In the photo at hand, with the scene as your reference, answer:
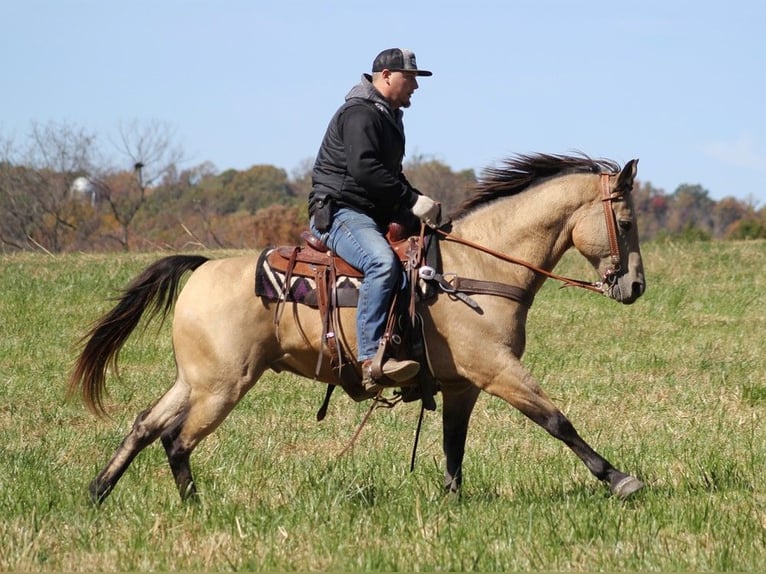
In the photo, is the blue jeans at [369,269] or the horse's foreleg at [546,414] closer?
the horse's foreleg at [546,414]

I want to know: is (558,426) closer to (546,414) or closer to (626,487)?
(546,414)

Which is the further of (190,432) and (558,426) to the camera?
(190,432)

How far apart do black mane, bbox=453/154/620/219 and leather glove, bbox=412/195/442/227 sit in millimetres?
391

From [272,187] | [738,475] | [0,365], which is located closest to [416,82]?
[738,475]

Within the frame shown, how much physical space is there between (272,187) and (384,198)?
276ft

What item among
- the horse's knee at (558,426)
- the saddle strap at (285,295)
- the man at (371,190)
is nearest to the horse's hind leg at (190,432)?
the saddle strap at (285,295)

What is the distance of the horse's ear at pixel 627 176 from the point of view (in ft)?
24.8

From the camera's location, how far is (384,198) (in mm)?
7570

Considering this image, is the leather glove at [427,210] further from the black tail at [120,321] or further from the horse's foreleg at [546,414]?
the black tail at [120,321]

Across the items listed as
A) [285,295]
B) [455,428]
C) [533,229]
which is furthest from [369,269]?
[455,428]

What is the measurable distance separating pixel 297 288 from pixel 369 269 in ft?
1.77

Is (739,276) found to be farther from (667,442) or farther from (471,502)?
(471,502)

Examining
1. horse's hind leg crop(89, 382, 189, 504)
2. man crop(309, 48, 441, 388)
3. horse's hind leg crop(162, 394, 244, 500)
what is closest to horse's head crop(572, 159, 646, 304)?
man crop(309, 48, 441, 388)

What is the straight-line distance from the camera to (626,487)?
7113 millimetres
